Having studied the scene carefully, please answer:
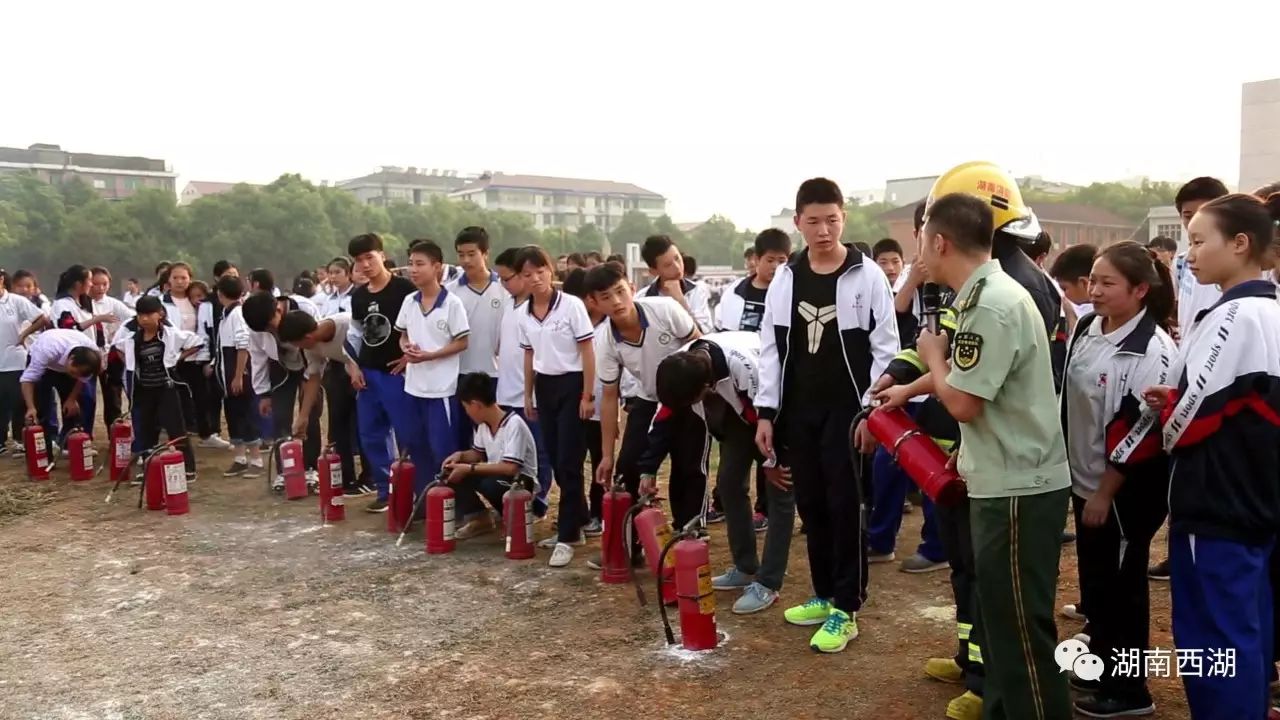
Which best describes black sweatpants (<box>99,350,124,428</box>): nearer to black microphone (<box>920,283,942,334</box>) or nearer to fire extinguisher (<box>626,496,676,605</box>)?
fire extinguisher (<box>626,496,676,605</box>)

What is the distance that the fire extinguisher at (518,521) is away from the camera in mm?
→ 5672

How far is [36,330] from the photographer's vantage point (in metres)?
9.82

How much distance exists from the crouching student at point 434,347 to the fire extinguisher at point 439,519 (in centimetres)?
65

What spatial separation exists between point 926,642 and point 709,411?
150cm

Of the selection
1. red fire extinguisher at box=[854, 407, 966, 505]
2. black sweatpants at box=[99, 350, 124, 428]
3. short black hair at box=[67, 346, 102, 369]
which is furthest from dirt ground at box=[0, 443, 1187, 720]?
black sweatpants at box=[99, 350, 124, 428]

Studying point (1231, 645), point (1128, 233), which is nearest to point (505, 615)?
point (1231, 645)

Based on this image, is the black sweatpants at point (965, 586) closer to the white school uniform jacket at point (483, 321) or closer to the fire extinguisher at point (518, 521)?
the fire extinguisher at point (518, 521)

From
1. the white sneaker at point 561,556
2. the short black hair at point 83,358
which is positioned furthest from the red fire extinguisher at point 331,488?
the short black hair at point 83,358

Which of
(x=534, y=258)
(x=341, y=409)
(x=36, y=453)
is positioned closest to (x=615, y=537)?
(x=534, y=258)

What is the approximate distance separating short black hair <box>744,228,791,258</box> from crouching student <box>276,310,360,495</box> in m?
3.18

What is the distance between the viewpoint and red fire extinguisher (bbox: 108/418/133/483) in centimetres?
831

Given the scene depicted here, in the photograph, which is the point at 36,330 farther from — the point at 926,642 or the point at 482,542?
the point at 926,642

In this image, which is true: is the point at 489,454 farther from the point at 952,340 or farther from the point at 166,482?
the point at 952,340

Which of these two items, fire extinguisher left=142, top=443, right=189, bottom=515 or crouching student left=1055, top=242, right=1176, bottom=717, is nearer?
crouching student left=1055, top=242, right=1176, bottom=717
